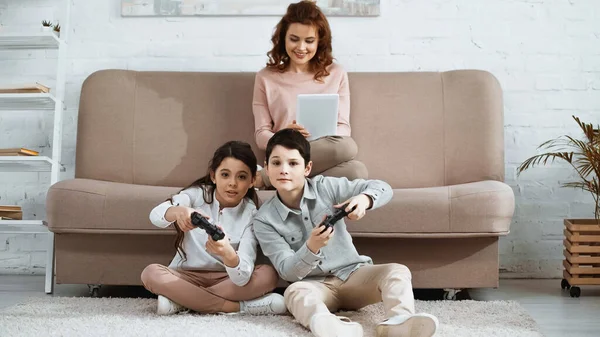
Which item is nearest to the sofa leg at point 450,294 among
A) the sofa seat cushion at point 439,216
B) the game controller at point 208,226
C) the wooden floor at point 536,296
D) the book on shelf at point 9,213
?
the wooden floor at point 536,296

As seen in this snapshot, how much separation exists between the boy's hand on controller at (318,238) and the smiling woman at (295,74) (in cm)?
82

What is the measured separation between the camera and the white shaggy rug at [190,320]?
76.4 inches

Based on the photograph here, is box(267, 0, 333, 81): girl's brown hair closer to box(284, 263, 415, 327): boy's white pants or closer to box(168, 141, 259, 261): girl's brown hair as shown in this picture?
box(168, 141, 259, 261): girl's brown hair

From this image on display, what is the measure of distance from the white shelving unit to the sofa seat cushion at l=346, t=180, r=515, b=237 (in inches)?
51.1

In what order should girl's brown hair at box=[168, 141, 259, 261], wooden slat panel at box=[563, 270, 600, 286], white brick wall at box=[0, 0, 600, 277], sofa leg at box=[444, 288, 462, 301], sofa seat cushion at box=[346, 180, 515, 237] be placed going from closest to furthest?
girl's brown hair at box=[168, 141, 259, 261]
sofa seat cushion at box=[346, 180, 515, 237]
sofa leg at box=[444, 288, 462, 301]
wooden slat panel at box=[563, 270, 600, 286]
white brick wall at box=[0, 0, 600, 277]

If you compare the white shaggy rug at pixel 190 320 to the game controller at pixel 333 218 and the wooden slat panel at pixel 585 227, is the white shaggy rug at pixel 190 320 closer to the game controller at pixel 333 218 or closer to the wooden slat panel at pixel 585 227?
the game controller at pixel 333 218

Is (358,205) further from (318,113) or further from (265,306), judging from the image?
(318,113)

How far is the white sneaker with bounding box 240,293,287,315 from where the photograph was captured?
2.21 meters

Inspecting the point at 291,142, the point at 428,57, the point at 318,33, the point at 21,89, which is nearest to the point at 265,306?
the point at 291,142

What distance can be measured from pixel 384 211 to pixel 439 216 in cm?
19

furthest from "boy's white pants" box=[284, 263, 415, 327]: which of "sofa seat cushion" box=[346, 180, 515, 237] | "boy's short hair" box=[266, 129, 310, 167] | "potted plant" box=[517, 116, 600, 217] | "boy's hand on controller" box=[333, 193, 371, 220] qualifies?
"potted plant" box=[517, 116, 600, 217]

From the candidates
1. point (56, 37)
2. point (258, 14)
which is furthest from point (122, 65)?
point (258, 14)

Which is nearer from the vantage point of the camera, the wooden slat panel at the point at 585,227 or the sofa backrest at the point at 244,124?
the wooden slat panel at the point at 585,227

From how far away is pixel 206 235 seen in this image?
2316 millimetres
